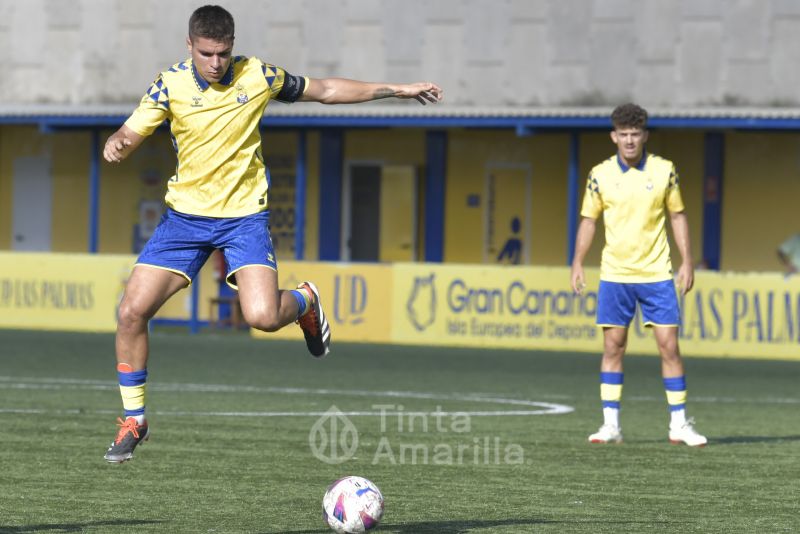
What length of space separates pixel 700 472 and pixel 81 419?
4.70 m

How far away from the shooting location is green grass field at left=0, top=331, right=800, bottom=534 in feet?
25.1

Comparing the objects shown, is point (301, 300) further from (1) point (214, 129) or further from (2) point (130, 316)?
(1) point (214, 129)

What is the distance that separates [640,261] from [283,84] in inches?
141

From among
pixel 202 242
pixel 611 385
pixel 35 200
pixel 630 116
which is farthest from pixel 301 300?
pixel 35 200

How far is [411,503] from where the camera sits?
318 inches

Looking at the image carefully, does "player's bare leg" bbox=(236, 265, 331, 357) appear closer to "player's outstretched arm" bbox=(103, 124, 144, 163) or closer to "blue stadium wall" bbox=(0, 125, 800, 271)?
"player's outstretched arm" bbox=(103, 124, 144, 163)

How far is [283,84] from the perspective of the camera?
810cm

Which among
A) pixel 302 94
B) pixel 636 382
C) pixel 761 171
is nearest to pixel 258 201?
pixel 302 94

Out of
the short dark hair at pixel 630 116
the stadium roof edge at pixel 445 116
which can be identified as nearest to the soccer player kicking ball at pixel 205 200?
the short dark hair at pixel 630 116

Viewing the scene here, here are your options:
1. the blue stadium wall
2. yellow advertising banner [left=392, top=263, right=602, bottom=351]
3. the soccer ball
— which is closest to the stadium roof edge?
the blue stadium wall

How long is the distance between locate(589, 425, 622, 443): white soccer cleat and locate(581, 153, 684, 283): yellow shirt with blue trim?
1.00m

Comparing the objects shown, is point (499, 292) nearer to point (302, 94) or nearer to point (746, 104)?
point (746, 104)

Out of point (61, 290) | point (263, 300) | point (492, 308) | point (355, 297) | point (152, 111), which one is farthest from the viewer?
point (61, 290)

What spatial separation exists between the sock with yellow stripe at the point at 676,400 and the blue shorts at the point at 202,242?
3879 millimetres
